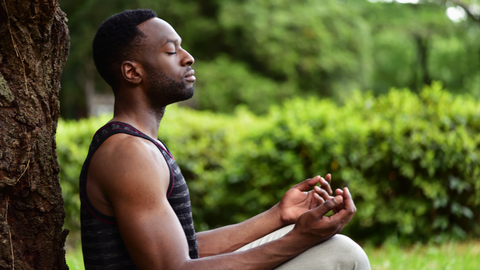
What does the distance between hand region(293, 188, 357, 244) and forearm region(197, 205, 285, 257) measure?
0.56 metres

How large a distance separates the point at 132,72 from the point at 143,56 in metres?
0.09

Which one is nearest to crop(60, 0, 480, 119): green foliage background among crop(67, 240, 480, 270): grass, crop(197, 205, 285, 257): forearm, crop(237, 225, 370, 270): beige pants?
crop(67, 240, 480, 270): grass

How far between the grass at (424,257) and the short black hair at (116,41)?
8.51 ft

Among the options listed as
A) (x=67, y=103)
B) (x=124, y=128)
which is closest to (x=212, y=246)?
(x=124, y=128)

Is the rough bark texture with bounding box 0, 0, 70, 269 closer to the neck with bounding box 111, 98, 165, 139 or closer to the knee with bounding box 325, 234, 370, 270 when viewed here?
the neck with bounding box 111, 98, 165, 139

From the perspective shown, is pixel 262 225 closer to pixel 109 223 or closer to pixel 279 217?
pixel 279 217

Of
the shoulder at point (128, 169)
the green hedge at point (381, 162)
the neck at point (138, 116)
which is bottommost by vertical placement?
the green hedge at point (381, 162)

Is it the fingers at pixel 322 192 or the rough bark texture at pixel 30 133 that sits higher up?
the rough bark texture at pixel 30 133

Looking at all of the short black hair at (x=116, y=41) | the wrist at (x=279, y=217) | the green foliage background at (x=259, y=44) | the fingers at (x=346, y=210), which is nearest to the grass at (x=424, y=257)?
the wrist at (x=279, y=217)

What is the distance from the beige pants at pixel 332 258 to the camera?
1.89m

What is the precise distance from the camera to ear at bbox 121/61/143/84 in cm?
198

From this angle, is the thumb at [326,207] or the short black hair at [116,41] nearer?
the thumb at [326,207]

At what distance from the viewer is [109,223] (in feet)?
6.02

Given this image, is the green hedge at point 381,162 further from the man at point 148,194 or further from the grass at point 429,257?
the man at point 148,194
